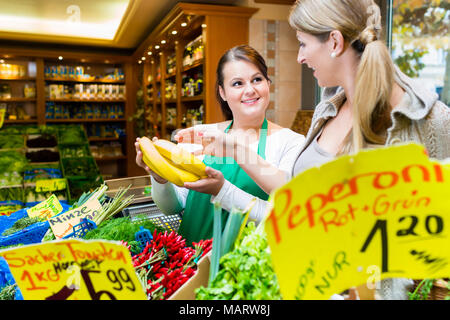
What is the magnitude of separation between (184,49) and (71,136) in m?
2.23

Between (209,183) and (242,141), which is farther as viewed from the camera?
(242,141)

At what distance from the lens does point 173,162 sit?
1.29 metres

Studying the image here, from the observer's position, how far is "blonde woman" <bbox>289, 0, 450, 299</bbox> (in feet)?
2.81

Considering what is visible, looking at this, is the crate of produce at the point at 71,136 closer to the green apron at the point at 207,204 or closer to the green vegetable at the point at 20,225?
the green vegetable at the point at 20,225

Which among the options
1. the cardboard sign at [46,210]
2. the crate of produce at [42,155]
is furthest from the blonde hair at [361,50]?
the crate of produce at [42,155]

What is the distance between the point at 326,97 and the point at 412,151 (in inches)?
28.3

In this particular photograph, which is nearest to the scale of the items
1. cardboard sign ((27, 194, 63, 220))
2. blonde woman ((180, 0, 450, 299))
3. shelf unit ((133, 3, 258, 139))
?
cardboard sign ((27, 194, 63, 220))

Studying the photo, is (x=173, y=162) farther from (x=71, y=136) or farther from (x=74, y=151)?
(x=71, y=136)

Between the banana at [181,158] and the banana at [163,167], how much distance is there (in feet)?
0.05

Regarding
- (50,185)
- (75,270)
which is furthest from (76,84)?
(75,270)

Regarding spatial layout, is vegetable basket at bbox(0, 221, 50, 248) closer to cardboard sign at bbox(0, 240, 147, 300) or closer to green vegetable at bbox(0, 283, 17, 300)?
green vegetable at bbox(0, 283, 17, 300)

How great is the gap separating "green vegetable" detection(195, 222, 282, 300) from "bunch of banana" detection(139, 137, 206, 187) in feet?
1.71
